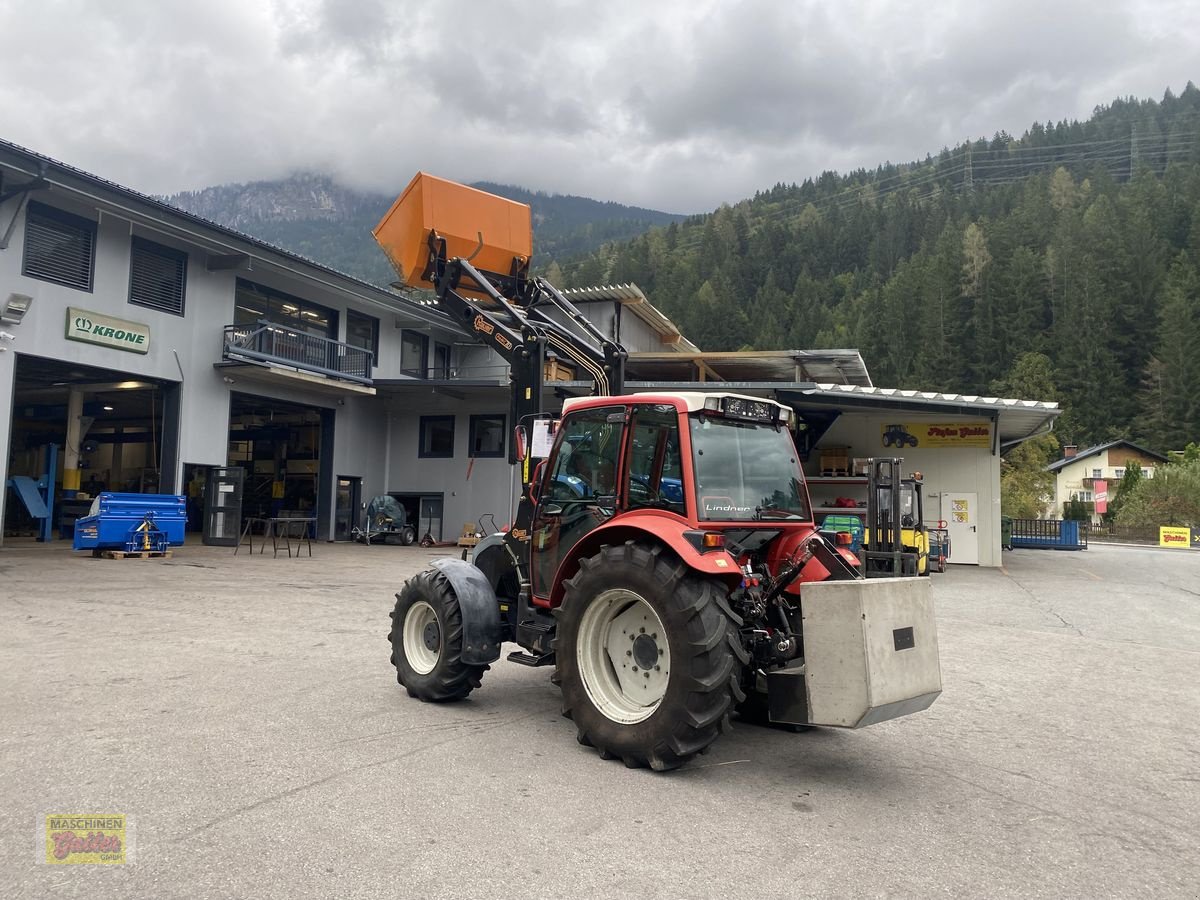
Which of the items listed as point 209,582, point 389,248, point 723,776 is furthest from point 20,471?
point 723,776

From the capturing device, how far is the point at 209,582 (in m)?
13.7

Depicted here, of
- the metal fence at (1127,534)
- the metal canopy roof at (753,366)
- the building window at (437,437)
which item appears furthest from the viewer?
the metal fence at (1127,534)

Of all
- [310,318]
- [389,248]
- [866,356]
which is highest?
[866,356]

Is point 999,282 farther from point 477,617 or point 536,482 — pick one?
point 477,617

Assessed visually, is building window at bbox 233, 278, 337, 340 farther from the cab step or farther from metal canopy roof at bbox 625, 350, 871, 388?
the cab step

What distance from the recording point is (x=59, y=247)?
18.3 metres

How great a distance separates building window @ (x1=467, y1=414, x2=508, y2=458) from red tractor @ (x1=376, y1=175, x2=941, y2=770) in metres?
20.1

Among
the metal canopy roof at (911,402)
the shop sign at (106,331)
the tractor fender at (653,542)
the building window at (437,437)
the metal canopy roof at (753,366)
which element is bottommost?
the tractor fender at (653,542)

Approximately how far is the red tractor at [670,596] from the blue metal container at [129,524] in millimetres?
14137

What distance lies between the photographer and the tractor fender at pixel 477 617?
18.8ft

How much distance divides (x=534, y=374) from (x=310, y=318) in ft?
69.5

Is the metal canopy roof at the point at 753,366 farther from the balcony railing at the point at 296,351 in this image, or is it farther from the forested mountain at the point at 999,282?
Result: the forested mountain at the point at 999,282

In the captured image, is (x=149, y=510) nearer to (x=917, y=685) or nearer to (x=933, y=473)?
(x=917, y=685)

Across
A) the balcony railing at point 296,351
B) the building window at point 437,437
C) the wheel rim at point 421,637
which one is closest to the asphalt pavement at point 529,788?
the wheel rim at point 421,637
